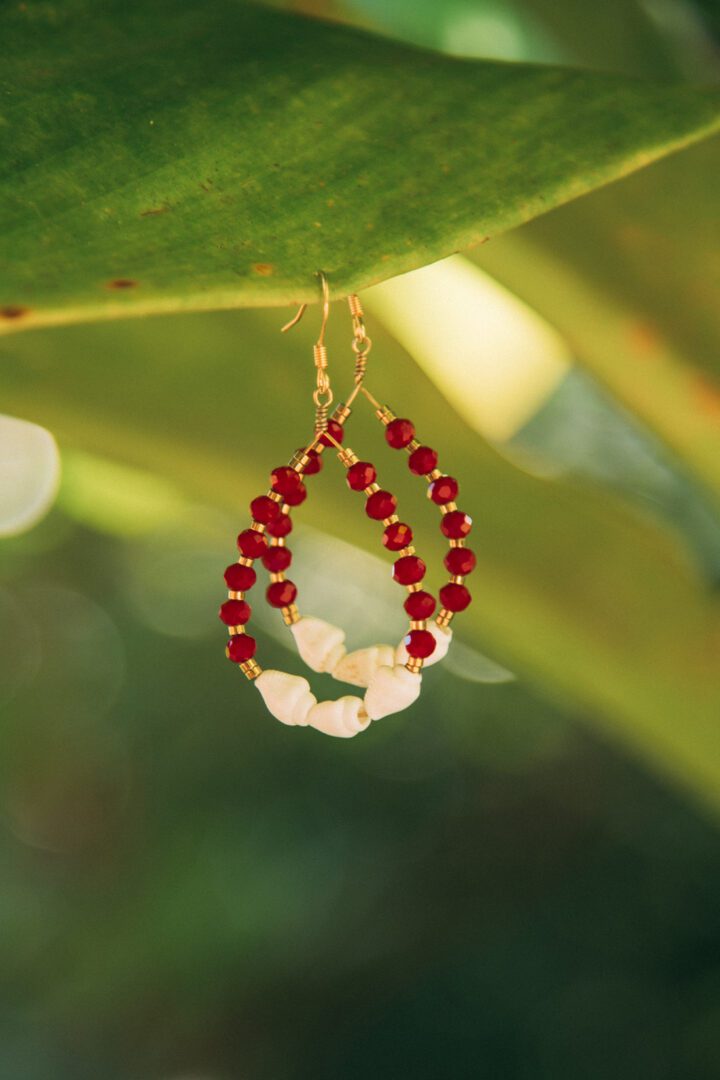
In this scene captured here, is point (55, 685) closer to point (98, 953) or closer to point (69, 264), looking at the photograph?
point (98, 953)

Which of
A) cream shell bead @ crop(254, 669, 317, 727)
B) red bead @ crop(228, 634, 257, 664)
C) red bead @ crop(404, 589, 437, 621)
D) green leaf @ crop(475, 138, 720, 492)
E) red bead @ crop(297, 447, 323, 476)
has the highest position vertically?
green leaf @ crop(475, 138, 720, 492)

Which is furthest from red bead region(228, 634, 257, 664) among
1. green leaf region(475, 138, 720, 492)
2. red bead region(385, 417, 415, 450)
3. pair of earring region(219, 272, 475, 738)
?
green leaf region(475, 138, 720, 492)

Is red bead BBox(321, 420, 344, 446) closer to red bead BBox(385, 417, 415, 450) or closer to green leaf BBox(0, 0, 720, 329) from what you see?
red bead BBox(385, 417, 415, 450)

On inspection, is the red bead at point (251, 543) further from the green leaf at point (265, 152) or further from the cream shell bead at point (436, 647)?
the green leaf at point (265, 152)

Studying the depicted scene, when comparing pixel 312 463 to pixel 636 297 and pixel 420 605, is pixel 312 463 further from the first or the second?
pixel 636 297

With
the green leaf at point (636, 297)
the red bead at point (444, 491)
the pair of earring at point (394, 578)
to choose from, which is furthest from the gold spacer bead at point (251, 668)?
the green leaf at point (636, 297)

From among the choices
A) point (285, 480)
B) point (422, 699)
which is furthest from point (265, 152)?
point (422, 699)
